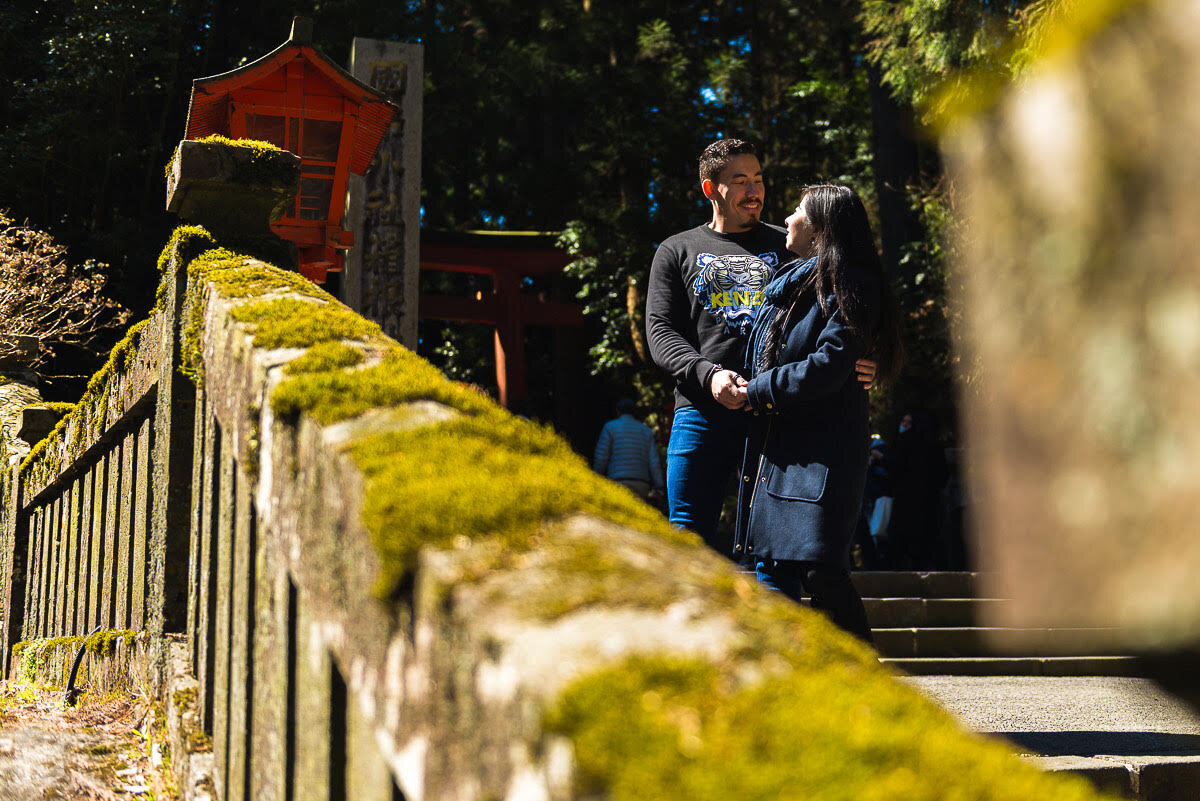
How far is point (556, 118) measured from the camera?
15.6 m

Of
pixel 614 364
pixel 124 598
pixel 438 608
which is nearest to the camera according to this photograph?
pixel 438 608

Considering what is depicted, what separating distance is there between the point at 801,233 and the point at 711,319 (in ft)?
1.38

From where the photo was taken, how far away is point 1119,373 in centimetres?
41

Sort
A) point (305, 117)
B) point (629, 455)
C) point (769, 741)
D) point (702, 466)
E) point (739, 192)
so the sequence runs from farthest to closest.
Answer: point (629, 455) < point (305, 117) < point (739, 192) < point (702, 466) < point (769, 741)

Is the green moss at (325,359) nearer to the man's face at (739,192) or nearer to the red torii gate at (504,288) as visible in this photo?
the man's face at (739,192)

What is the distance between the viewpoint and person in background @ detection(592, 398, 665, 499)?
9.09 m

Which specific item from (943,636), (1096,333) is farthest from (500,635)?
(943,636)

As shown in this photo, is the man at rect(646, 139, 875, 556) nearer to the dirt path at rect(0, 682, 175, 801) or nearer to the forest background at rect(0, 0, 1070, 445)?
the dirt path at rect(0, 682, 175, 801)

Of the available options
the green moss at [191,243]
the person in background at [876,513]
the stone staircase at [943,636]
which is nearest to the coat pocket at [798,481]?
the green moss at [191,243]

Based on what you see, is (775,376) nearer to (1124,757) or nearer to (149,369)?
(1124,757)

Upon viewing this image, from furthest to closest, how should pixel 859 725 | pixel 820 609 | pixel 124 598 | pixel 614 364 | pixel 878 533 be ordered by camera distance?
pixel 614 364 < pixel 878 533 < pixel 124 598 < pixel 820 609 < pixel 859 725

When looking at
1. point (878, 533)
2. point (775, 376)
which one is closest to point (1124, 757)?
point (775, 376)

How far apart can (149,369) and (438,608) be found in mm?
2364

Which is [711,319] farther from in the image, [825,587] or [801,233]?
[825,587]
